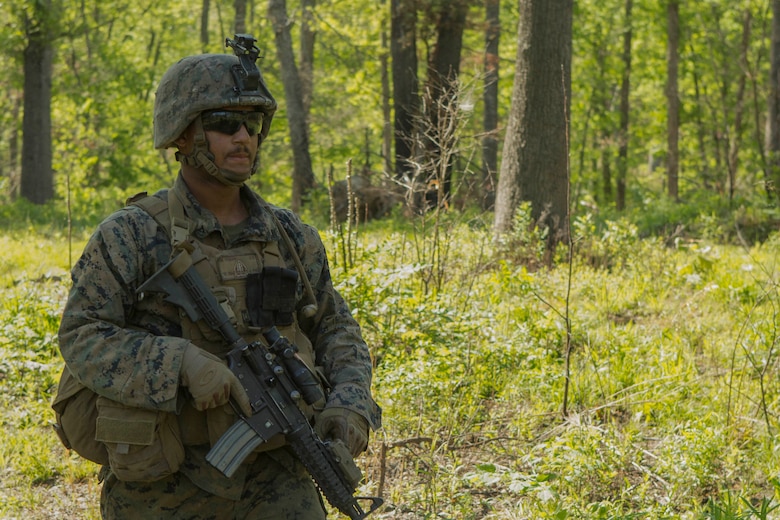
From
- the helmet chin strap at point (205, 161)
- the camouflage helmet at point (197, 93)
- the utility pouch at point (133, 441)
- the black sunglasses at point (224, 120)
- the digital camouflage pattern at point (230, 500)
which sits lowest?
the digital camouflage pattern at point (230, 500)

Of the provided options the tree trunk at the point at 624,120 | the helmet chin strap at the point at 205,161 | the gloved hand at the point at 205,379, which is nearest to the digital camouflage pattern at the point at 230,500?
the gloved hand at the point at 205,379

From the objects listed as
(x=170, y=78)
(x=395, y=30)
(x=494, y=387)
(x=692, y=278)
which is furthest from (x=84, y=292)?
(x=395, y=30)

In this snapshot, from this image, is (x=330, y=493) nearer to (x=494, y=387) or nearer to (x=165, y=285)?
(x=165, y=285)

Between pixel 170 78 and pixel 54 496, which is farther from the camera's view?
pixel 54 496

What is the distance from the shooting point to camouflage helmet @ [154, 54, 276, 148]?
8.98ft

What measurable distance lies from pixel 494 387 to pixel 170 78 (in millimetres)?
3133

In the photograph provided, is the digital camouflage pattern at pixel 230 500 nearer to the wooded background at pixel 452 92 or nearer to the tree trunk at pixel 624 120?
the wooded background at pixel 452 92

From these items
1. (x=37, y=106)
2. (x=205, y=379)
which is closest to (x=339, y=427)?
(x=205, y=379)

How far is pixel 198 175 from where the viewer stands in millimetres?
2824

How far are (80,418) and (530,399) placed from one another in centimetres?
319

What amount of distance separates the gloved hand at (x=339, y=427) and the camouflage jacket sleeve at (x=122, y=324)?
503 millimetres

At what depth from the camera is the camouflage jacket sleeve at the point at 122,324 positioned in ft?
7.91

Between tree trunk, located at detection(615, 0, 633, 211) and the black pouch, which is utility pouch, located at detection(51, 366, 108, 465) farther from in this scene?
tree trunk, located at detection(615, 0, 633, 211)

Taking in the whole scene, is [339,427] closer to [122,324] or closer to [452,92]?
[122,324]
